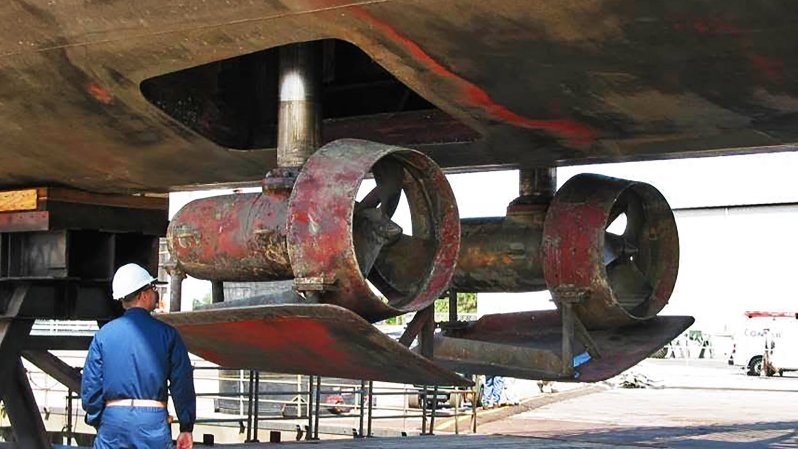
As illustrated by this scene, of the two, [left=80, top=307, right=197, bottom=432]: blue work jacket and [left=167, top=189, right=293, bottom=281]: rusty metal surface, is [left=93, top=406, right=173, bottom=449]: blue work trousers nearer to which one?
[left=80, top=307, right=197, bottom=432]: blue work jacket

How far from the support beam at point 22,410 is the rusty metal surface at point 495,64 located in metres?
2.71

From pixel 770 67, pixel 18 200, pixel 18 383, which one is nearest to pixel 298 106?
pixel 770 67

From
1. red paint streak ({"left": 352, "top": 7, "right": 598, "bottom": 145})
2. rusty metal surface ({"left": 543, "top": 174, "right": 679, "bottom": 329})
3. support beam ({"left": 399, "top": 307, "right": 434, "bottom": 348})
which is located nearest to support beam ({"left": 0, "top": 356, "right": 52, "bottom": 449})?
support beam ({"left": 399, "top": 307, "right": 434, "bottom": 348})

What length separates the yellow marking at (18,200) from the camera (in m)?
7.25

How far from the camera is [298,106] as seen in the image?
16.6 feet

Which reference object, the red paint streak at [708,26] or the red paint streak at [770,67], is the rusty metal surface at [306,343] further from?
the red paint streak at [770,67]

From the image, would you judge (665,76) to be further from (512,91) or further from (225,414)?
(225,414)

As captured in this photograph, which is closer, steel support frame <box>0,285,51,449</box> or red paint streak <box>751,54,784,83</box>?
red paint streak <box>751,54,784,83</box>

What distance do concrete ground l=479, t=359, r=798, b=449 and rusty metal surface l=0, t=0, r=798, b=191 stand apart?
551cm

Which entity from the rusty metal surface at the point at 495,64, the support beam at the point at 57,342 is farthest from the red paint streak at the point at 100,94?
the support beam at the point at 57,342

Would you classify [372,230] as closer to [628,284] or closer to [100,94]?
[100,94]

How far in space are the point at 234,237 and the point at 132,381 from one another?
75cm

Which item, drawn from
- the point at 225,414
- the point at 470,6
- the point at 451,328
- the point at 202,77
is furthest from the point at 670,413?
the point at 470,6

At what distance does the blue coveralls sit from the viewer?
4.53 metres
